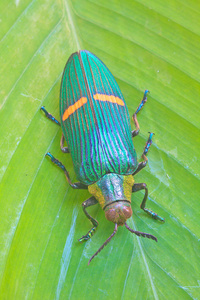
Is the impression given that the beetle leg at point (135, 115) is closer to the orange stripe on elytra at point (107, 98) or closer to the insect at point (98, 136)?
the insect at point (98, 136)

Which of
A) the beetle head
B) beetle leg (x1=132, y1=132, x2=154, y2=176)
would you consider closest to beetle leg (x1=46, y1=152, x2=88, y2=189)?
the beetle head

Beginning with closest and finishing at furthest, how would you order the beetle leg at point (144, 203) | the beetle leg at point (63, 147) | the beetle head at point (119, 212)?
the beetle head at point (119, 212)
the beetle leg at point (144, 203)
the beetle leg at point (63, 147)

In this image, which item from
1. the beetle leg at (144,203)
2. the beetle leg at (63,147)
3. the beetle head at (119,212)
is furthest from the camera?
the beetle leg at (63,147)

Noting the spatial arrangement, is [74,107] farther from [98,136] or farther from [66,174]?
[66,174]

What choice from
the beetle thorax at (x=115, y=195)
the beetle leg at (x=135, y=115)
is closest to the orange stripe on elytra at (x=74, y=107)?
the beetle leg at (x=135, y=115)

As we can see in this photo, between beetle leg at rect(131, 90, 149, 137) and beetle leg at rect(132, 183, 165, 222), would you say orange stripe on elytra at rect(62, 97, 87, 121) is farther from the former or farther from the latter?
beetle leg at rect(132, 183, 165, 222)

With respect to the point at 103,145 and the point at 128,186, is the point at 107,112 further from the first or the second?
the point at 128,186

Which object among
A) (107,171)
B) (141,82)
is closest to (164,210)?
(107,171)
